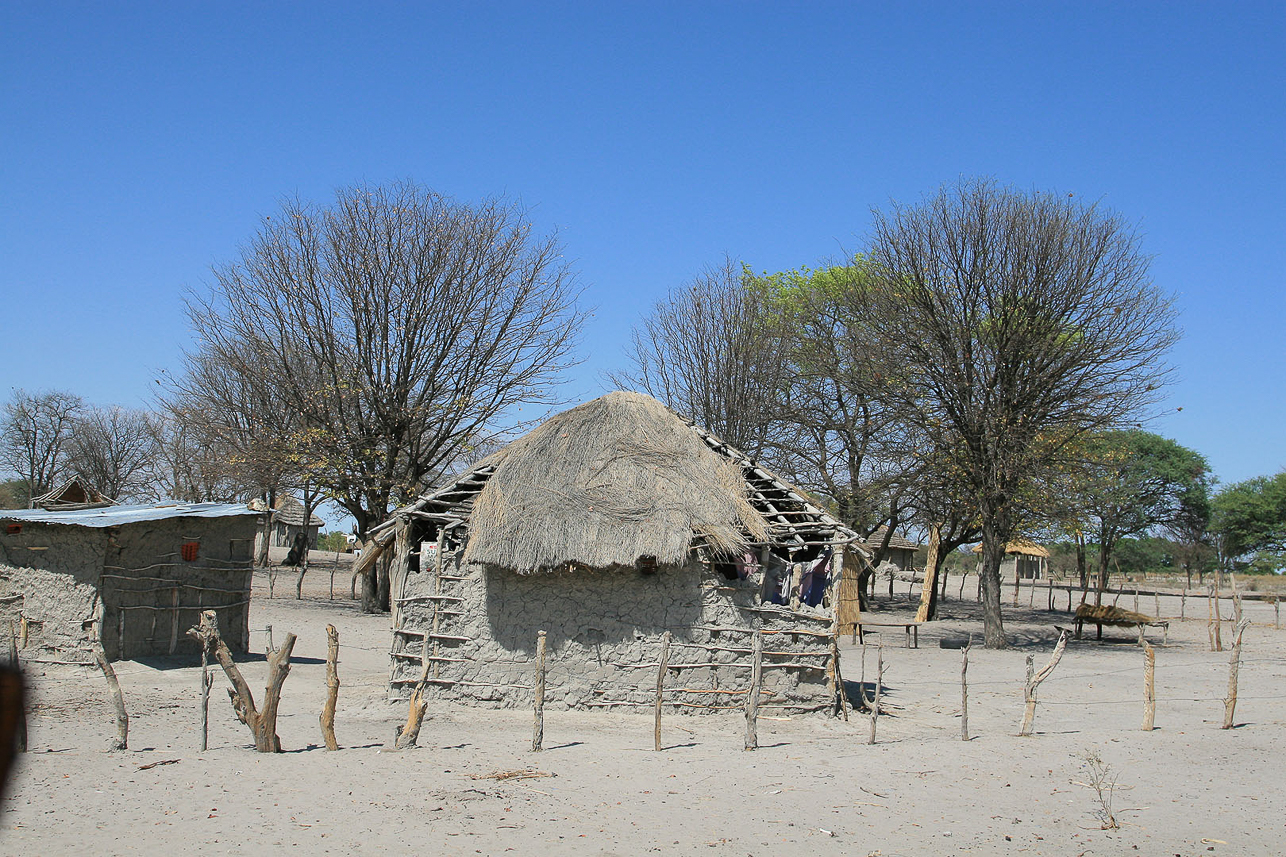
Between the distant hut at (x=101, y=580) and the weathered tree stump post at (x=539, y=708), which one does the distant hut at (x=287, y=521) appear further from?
the weathered tree stump post at (x=539, y=708)

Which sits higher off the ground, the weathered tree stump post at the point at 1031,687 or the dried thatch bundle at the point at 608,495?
the dried thatch bundle at the point at 608,495

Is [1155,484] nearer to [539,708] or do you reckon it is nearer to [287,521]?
[287,521]

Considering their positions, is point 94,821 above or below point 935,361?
below

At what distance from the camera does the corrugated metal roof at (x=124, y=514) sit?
15.0m

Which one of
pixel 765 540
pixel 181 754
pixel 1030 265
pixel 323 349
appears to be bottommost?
pixel 181 754

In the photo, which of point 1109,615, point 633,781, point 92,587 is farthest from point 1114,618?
point 92,587

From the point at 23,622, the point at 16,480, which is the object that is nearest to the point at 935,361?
the point at 23,622

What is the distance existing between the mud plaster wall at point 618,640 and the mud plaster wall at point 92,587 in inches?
228

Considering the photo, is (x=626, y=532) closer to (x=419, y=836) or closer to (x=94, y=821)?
(x=419, y=836)

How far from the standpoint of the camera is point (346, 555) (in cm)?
5044

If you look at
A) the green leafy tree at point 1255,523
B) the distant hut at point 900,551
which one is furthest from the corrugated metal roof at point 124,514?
the green leafy tree at point 1255,523

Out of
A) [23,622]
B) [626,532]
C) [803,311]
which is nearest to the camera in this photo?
[626,532]

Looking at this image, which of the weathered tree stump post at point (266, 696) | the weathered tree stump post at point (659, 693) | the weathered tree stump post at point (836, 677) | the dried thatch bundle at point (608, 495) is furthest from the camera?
the weathered tree stump post at point (836, 677)

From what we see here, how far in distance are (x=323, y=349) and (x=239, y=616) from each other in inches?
364
